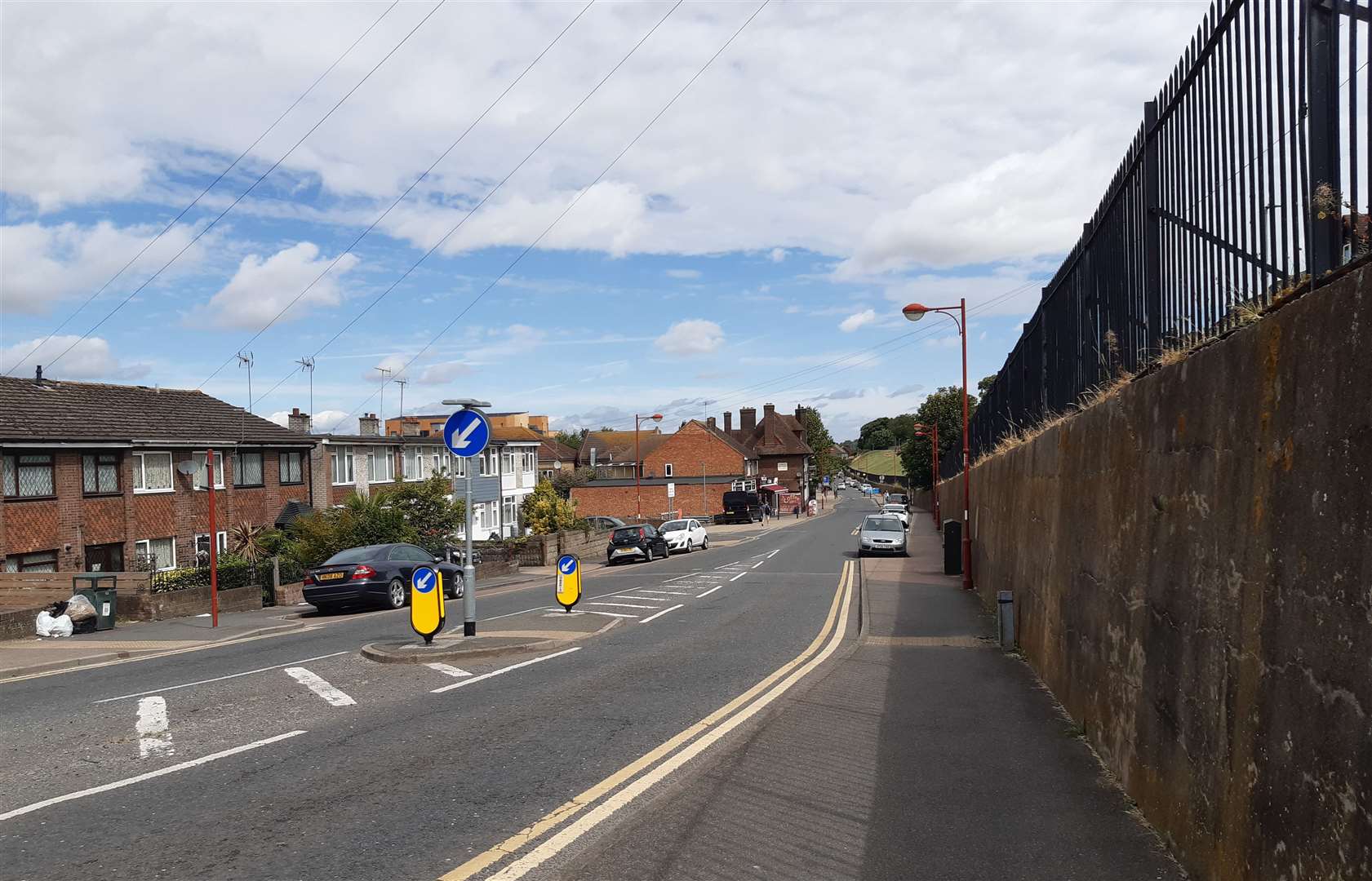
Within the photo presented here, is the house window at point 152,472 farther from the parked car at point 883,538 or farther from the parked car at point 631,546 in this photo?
the parked car at point 883,538

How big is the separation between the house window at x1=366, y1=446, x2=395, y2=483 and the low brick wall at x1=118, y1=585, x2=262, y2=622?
21310 mm

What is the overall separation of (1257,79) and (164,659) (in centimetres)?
1478

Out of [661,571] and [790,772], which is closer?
[790,772]

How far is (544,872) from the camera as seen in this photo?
16.8 ft

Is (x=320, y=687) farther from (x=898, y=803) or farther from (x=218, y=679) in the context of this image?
(x=898, y=803)

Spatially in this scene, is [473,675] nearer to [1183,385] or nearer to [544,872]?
[544,872]

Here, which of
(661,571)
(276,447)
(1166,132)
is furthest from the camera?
(276,447)

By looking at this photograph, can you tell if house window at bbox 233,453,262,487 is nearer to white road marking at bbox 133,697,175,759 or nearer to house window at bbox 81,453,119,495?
house window at bbox 81,453,119,495

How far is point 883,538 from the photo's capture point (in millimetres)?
36500

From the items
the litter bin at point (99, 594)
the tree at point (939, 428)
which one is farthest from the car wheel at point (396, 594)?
the tree at point (939, 428)

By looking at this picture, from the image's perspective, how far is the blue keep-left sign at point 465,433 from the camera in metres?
13.4

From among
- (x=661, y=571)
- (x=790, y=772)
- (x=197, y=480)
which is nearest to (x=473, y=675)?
(x=790, y=772)

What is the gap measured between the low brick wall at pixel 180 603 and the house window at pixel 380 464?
21.3 m

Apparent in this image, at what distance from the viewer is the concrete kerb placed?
1241cm
